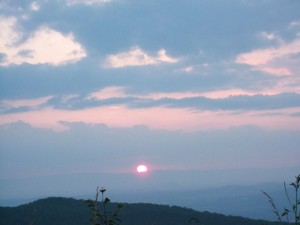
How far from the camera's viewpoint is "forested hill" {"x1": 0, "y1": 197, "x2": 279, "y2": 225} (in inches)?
1541

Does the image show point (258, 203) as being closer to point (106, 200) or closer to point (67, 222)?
point (67, 222)

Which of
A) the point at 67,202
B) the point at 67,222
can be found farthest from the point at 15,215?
the point at 67,202

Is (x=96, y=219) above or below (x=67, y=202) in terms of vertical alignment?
below

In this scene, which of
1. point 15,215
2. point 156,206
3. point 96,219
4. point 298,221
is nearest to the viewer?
point 96,219

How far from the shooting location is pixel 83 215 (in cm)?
4288

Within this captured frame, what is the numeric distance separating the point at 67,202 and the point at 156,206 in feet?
29.1

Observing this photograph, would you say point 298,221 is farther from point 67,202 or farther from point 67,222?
point 67,202

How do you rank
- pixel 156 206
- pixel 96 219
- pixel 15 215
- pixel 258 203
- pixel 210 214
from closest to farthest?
1. pixel 96 219
2. pixel 15 215
3. pixel 210 214
4. pixel 156 206
5. pixel 258 203

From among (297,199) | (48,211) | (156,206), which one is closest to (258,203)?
(156,206)

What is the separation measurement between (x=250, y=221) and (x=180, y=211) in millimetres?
7055

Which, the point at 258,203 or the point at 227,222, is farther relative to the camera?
the point at 258,203

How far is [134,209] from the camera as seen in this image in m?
45.8

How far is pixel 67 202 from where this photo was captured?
47125 mm

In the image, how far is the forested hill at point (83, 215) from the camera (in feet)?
128
